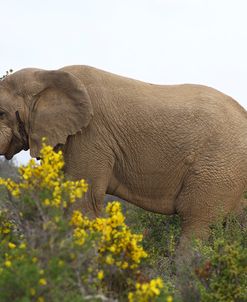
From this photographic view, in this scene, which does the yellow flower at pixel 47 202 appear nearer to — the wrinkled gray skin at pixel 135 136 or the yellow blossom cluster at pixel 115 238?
the yellow blossom cluster at pixel 115 238

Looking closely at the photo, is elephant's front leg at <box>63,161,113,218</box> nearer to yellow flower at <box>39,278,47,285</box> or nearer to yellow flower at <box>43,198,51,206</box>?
yellow flower at <box>43,198,51,206</box>

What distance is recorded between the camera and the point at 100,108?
23.8 ft

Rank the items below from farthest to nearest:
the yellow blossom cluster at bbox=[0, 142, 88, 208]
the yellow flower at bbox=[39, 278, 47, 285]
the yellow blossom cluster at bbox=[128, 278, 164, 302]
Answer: the yellow blossom cluster at bbox=[0, 142, 88, 208] → the yellow flower at bbox=[39, 278, 47, 285] → the yellow blossom cluster at bbox=[128, 278, 164, 302]

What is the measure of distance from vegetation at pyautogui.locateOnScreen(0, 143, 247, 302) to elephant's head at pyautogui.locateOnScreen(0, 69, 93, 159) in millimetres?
1753

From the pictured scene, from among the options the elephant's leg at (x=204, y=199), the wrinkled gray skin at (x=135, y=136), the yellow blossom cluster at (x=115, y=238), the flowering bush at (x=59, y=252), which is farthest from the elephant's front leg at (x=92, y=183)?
the yellow blossom cluster at (x=115, y=238)

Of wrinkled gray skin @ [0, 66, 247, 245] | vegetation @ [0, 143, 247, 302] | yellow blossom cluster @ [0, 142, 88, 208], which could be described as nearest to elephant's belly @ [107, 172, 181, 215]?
wrinkled gray skin @ [0, 66, 247, 245]

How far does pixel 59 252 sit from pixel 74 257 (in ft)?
0.40

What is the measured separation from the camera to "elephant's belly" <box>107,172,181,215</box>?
7371mm

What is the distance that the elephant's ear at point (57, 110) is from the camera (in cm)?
706

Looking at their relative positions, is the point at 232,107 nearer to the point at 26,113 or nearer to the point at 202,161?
the point at 202,161

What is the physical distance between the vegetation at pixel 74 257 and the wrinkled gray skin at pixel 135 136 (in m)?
1.52

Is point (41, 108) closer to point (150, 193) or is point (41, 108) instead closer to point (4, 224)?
point (150, 193)

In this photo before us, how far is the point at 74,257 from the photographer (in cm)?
399

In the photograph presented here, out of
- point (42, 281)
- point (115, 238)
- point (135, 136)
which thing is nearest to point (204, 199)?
point (135, 136)
